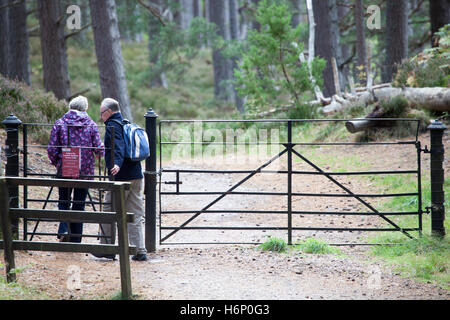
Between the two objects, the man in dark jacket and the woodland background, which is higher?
the woodland background

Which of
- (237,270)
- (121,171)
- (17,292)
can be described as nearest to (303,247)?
(237,270)

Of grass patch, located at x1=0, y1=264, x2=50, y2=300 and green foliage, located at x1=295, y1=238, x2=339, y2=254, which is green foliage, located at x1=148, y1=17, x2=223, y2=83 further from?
grass patch, located at x1=0, y1=264, x2=50, y2=300

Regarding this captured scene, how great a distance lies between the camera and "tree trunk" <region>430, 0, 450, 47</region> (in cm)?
1761

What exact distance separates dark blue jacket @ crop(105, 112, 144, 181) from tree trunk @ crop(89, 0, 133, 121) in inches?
353

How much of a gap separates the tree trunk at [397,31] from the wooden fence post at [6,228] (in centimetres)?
1456

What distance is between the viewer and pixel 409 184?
1092 centimetres

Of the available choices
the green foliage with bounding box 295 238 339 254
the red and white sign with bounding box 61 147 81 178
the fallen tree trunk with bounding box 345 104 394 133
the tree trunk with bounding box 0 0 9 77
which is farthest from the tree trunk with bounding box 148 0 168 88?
the green foliage with bounding box 295 238 339 254

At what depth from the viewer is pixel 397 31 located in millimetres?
18281

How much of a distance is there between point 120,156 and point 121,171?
0.82ft

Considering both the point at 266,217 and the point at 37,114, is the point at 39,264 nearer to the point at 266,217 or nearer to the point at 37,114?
the point at 266,217

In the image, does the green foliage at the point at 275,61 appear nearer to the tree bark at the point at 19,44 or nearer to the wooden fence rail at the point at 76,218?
the tree bark at the point at 19,44

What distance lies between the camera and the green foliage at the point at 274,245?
789 cm

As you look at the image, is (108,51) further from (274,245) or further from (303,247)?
(303,247)
